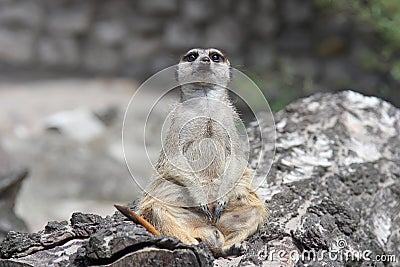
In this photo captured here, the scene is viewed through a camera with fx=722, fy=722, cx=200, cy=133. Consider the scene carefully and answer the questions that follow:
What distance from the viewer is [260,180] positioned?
95.7 inches

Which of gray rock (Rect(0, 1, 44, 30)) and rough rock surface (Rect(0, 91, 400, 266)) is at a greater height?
gray rock (Rect(0, 1, 44, 30))

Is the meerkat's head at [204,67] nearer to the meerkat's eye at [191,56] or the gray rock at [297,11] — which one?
the meerkat's eye at [191,56]

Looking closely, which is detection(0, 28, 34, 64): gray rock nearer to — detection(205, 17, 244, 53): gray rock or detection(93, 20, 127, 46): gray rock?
detection(93, 20, 127, 46): gray rock

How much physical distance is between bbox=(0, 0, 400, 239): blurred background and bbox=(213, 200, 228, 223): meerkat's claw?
2996 millimetres

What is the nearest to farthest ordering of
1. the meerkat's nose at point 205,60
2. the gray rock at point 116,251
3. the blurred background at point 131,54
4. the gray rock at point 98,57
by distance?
the gray rock at point 116,251
the meerkat's nose at point 205,60
the blurred background at point 131,54
the gray rock at point 98,57

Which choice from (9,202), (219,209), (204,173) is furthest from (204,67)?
(9,202)

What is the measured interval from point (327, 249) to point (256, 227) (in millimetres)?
216

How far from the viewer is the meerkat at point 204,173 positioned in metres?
2.00

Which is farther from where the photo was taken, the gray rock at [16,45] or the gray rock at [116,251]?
the gray rock at [16,45]

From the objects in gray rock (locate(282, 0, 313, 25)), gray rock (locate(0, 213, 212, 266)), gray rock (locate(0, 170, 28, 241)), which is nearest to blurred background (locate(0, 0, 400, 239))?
gray rock (locate(282, 0, 313, 25))

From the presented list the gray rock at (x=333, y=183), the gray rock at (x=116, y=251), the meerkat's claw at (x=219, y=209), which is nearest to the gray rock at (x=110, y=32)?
the gray rock at (x=333, y=183)

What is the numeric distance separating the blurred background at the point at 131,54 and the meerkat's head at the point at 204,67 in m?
2.76

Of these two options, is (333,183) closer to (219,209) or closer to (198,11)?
(219,209)

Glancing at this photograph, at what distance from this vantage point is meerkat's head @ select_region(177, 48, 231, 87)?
7.25 ft
